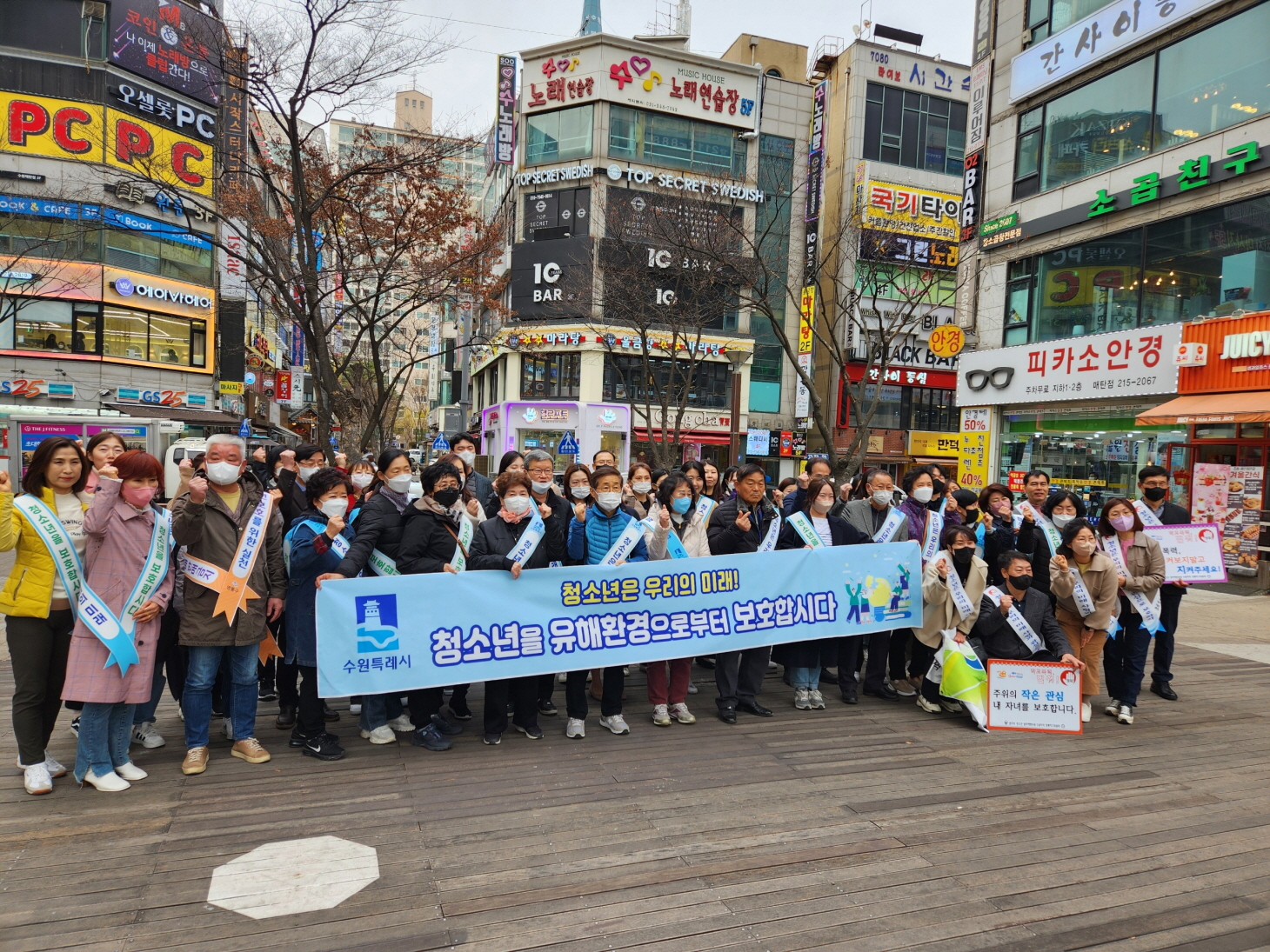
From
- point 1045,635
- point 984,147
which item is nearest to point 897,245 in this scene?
point 984,147

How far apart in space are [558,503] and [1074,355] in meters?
15.3

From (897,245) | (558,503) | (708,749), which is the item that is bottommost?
(708,749)

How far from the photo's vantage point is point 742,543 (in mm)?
6371

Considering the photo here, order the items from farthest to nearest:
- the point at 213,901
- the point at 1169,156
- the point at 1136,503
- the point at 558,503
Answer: the point at 1169,156
the point at 1136,503
the point at 558,503
the point at 213,901

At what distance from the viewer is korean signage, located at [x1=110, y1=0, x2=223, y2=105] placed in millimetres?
26500

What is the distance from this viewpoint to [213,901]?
11.1 feet

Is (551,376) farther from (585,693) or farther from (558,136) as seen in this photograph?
(585,693)

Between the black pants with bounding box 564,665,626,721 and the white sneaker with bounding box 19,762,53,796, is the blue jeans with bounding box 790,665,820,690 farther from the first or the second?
the white sneaker with bounding box 19,762,53,796

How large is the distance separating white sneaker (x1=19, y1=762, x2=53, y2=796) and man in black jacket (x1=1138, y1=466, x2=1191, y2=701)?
8.44 m

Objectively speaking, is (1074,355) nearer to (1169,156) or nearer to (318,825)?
(1169,156)

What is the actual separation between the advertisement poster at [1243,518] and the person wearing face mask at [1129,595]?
9.27 metres

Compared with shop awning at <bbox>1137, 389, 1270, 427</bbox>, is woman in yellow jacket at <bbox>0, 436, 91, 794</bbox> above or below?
below

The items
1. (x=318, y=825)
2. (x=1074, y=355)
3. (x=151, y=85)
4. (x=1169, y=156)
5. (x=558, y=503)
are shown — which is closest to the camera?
(x=318, y=825)

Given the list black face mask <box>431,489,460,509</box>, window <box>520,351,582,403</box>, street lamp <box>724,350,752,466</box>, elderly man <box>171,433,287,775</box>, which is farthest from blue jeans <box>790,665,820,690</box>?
window <box>520,351,582,403</box>
